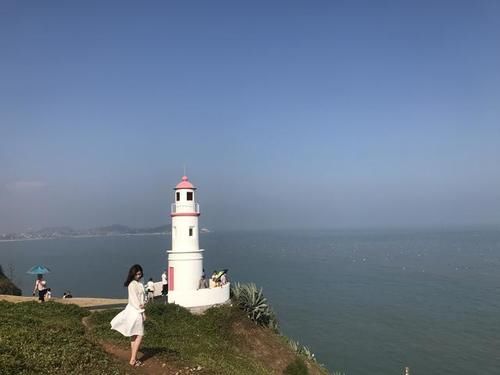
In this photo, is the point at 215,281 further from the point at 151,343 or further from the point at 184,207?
the point at 151,343

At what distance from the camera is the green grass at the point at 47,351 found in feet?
28.6

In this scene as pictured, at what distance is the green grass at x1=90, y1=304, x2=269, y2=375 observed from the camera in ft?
43.0

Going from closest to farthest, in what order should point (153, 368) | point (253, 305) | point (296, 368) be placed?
point (153, 368) < point (296, 368) < point (253, 305)

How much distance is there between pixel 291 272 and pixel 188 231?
2295 inches

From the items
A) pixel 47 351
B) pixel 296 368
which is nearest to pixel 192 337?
pixel 296 368

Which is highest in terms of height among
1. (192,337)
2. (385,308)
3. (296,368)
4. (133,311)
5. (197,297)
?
(133,311)

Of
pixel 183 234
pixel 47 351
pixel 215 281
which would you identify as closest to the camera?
pixel 47 351

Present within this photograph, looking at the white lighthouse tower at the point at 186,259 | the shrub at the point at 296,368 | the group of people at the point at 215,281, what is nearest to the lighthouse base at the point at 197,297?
the white lighthouse tower at the point at 186,259

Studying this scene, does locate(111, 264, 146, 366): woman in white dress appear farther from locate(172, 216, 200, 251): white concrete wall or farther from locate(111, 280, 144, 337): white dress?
locate(172, 216, 200, 251): white concrete wall

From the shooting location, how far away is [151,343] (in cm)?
1512

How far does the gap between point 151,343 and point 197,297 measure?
21.5 ft

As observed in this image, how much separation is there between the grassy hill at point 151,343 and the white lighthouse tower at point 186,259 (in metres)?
0.88

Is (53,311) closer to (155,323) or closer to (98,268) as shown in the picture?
(155,323)

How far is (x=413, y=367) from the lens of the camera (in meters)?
30.6
